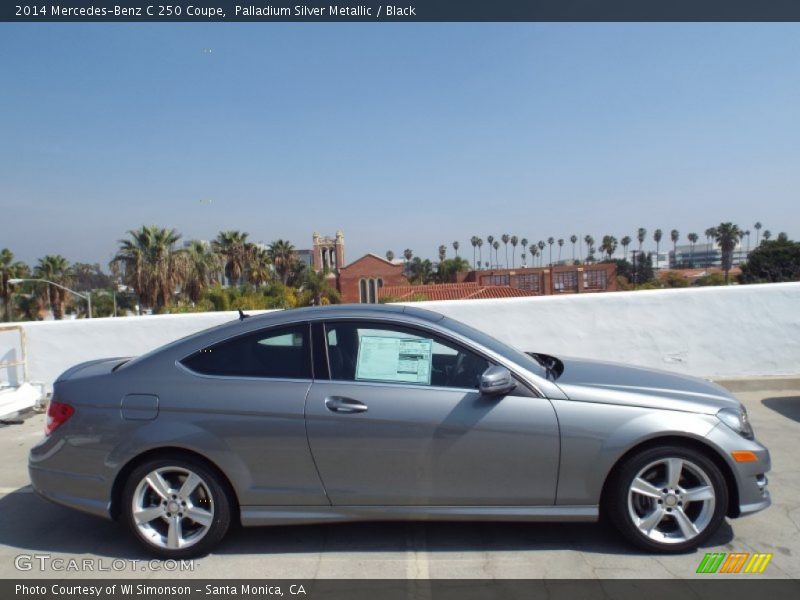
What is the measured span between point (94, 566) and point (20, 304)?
55.1 m

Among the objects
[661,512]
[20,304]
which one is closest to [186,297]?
[20,304]

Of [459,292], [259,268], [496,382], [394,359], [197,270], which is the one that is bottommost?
[459,292]

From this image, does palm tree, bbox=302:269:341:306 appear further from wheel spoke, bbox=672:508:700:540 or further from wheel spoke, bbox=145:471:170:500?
wheel spoke, bbox=672:508:700:540

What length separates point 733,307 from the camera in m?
7.83

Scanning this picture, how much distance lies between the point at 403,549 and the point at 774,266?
34073mm

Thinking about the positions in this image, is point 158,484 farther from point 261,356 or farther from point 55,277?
point 55,277

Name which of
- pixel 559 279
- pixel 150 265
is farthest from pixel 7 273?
pixel 559 279

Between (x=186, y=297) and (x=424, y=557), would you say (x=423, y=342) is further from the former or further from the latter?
(x=186, y=297)

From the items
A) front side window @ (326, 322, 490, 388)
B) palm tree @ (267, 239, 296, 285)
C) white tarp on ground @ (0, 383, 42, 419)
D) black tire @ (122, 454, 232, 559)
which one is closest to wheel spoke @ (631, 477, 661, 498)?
front side window @ (326, 322, 490, 388)

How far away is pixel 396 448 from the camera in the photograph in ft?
11.3

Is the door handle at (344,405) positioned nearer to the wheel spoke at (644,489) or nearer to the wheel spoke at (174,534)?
the wheel spoke at (174,534)

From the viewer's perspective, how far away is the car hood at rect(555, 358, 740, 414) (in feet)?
11.5

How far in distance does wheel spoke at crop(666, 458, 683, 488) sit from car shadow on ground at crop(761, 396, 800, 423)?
144 inches

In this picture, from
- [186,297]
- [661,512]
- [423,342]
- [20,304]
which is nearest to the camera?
[661,512]
